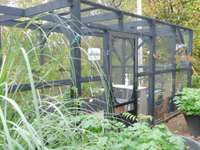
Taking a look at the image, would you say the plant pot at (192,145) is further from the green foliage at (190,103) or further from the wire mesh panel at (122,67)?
the green foliage at (190,103)

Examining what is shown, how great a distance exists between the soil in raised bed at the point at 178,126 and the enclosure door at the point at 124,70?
106 centimetres

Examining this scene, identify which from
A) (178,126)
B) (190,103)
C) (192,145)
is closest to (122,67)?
(190,103)

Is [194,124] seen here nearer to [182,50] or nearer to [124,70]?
[124,70]

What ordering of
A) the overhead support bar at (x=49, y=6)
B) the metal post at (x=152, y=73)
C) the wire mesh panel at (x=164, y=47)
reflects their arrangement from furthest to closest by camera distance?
1. the wire mesh panel at (x=164, y=47)
2. the metal post at (x=152, y=73)
3. the overhead support bar at (x=49, y=6)

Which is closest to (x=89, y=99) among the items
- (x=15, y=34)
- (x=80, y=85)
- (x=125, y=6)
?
(x=80, y=85)

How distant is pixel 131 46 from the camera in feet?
14.2

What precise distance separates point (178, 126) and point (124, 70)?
175 centimetres

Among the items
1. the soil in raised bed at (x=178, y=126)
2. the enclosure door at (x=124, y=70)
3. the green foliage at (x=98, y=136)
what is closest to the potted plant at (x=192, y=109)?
the soil in raised bed at (x=178, y=126)

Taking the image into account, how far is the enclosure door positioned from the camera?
4039mm

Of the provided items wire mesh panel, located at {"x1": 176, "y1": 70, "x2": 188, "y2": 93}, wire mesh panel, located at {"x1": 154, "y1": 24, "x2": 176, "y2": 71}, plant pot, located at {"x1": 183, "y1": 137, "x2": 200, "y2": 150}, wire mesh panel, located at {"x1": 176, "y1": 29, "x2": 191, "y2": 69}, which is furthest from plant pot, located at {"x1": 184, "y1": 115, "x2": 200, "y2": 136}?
wire mesh panel, located at {"x1": 176, "y1": 29, "x2": 191, "y2": 69}

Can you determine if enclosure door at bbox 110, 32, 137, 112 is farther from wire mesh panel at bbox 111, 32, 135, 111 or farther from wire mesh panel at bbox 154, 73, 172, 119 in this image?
wire mesh panel at bbox 154, 73, 172, 119

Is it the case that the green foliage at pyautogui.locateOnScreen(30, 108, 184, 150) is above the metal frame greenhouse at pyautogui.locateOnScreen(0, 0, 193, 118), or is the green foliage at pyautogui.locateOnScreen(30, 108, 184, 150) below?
below

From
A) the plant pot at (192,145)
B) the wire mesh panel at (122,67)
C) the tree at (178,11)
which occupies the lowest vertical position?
the plant pot at (192,145)

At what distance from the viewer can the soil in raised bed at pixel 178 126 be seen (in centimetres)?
482
